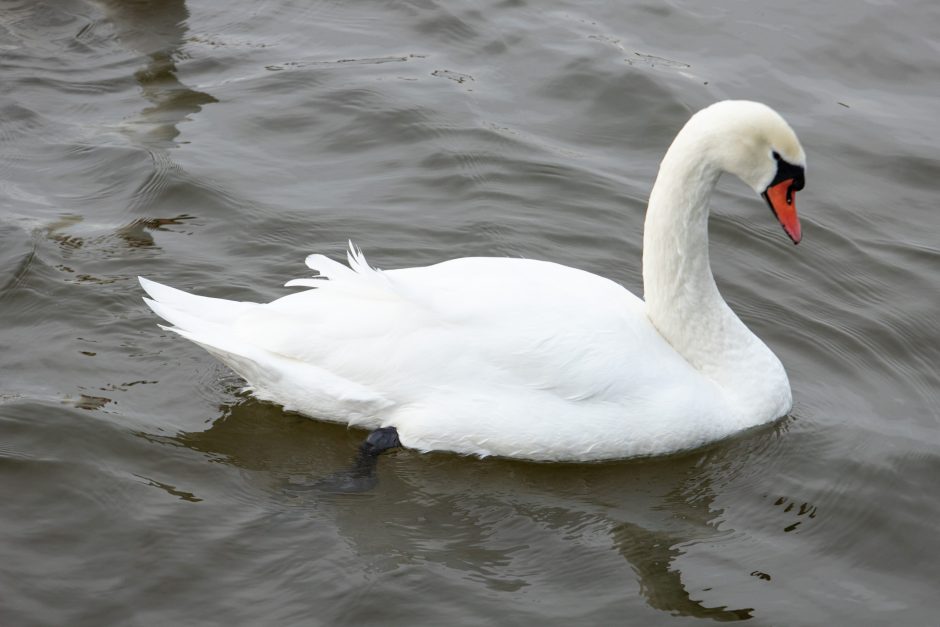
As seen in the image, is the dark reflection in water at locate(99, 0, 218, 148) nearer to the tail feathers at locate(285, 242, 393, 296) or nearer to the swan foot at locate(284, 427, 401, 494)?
the tail feathers at locate(285, 242, 393, 296)

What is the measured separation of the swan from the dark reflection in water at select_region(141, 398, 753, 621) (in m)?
0.11

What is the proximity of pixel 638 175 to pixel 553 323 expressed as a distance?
353 centimetres

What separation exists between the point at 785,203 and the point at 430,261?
2.51 metres

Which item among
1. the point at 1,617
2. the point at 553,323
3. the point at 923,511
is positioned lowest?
the point at 1,617

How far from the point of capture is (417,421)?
6012mm

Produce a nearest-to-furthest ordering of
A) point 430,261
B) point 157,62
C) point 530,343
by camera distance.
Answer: point 530,343 < point 430,261 < point 157,62

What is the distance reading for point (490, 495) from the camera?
19.5 ft

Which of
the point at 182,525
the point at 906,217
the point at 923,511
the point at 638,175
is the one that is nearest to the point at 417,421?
the point at 182,525

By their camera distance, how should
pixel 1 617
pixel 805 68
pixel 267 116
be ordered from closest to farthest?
1. pixel 1 617
2. pixel 267 116
3. pixel 805 68

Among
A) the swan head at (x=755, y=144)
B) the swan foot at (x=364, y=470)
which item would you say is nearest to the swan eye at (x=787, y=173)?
the swan head at (x=755, y=144)

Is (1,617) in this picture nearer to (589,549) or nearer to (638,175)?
(589,549)

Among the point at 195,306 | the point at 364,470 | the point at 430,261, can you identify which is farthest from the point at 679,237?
the point at 195,306

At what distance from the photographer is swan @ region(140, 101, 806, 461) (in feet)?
19.4

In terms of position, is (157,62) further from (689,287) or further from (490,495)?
(490,495)
